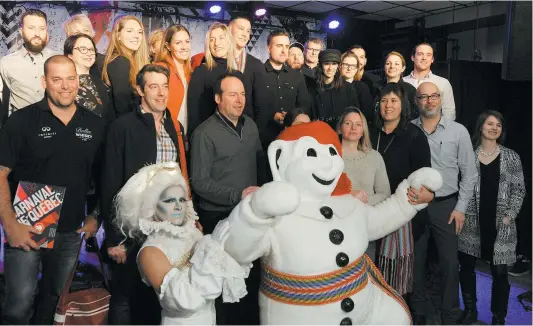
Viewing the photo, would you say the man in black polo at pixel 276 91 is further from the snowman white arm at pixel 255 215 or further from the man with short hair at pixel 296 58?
the snowman white arm at pixel 255 215

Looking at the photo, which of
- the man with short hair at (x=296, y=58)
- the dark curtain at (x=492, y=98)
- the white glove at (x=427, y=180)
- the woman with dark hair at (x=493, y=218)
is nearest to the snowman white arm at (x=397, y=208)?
the white glove at (x=427, y=180)

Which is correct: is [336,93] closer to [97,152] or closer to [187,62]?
[187,62]

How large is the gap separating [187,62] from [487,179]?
2.28 meters

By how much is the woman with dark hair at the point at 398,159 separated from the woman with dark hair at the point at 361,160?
0.21 meters

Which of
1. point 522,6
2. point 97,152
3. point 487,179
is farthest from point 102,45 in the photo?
point 522,6

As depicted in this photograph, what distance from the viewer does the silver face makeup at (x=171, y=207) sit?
224 centimetres

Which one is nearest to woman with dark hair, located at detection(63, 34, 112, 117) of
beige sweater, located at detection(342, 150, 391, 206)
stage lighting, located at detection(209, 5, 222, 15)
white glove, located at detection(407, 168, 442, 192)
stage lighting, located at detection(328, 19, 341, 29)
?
beige sweater, located at detection(342, 150, 391, 206)

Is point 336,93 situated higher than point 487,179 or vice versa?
point 336,93

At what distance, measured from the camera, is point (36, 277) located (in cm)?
272

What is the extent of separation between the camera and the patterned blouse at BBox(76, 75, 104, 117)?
3303mm

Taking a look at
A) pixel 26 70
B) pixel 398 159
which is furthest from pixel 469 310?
pixel 26 70

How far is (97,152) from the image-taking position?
289 cm

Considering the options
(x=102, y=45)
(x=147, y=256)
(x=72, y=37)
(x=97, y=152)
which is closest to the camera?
(x=147, y=256)

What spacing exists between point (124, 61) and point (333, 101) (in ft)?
5.42
